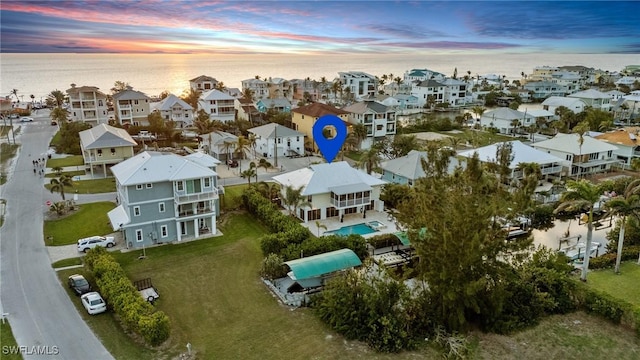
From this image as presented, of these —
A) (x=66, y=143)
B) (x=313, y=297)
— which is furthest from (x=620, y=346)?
(x=66, y=143)

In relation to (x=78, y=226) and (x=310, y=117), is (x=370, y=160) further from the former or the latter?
(x=78, y=226)

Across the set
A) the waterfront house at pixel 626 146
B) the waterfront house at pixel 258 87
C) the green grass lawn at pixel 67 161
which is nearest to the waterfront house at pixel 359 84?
the waterfront house at pixel 258 87

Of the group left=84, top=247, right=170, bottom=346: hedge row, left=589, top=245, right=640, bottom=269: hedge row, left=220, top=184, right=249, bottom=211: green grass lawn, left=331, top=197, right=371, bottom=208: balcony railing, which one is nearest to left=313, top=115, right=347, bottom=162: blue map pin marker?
left=331, top=197, right=371, bottom=208: balcony railing

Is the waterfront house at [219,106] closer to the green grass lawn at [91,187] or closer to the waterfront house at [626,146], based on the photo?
the green grass lawn at [91,187]


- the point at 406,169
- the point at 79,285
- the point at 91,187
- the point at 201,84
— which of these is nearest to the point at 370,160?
the point at 406,169

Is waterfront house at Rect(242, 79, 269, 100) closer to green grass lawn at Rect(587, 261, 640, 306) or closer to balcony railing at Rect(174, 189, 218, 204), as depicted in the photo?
balcony railing at Rect(174, 189, 218, 204)
